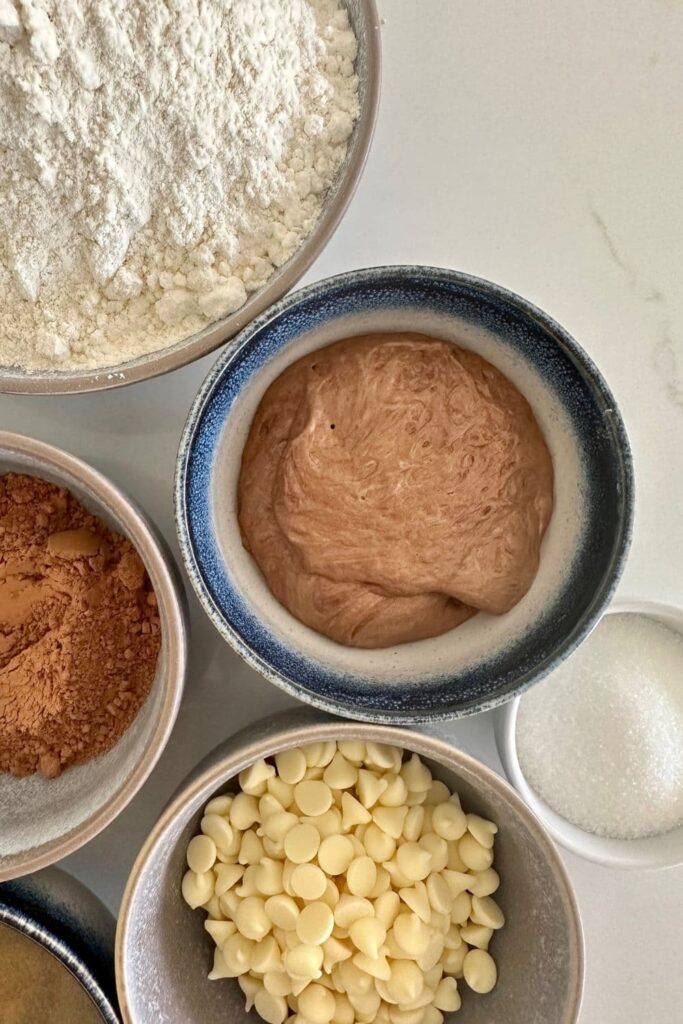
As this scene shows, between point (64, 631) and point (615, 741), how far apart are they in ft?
2.22

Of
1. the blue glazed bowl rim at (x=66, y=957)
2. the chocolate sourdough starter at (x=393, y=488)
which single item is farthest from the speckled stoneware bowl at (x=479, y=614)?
the blue glazed bowl rim at (x=66, y=957)

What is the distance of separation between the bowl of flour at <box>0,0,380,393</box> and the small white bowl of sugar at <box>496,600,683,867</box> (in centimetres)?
60

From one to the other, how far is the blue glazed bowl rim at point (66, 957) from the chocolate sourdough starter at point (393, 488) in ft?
1.53

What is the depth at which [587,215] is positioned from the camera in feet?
3.66

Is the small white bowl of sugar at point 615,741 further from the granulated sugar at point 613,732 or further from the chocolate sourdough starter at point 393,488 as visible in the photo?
the chocolate sourdough starter at point 393,488

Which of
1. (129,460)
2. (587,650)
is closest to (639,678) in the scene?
(587,650)

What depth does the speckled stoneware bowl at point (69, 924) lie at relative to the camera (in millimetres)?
940

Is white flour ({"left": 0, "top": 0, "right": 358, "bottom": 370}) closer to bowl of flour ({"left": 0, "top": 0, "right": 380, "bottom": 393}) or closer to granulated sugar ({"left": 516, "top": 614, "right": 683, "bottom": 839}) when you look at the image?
bowl of flour ({"left": 0, "top": 0, "right": 380, "bottom": 393})

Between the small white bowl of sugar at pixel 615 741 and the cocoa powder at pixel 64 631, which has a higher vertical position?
the cocoa powder at pixel 64 631

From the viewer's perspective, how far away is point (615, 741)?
103cm

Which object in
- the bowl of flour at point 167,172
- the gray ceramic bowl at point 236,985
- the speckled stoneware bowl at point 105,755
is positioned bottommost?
the gray ceramic bowl at point 236,985

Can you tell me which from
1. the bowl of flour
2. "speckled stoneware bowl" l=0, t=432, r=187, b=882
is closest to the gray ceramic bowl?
"speckled stoneware bowl" l=0, t=432, r=187, b=882

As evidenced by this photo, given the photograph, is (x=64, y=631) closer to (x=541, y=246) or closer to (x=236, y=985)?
(x=236, y=985)

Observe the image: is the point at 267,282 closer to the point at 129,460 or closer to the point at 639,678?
the point at 129,460
